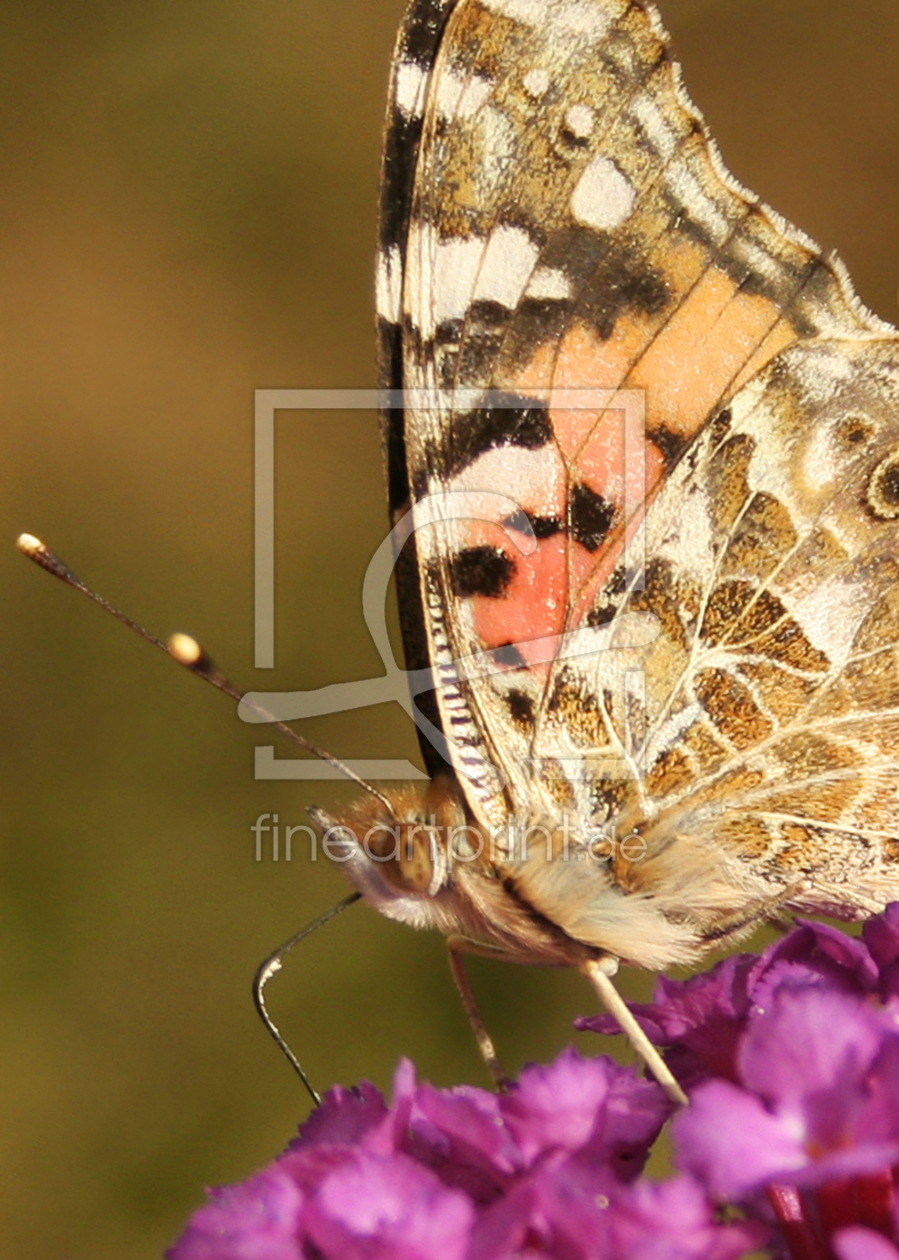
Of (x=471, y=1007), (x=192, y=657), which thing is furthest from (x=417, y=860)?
(x=192, y=657)

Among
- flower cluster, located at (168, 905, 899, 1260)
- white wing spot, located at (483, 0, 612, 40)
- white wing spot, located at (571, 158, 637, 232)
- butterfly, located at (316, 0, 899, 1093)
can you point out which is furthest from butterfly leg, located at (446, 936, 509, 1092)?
white wing spot, located at (483, 0, 612, 40)

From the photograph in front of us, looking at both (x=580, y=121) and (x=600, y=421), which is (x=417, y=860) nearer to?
(x=600, y=421)

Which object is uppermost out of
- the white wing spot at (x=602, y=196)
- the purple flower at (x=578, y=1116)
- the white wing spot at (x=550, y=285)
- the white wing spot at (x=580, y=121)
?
the white wing spot at (x=580, y=121)

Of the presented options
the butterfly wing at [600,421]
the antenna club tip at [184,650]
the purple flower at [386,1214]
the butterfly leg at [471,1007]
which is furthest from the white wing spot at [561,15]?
the purple flower at [386,1214]

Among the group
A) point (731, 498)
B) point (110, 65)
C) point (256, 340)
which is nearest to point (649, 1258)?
point (731, 498)

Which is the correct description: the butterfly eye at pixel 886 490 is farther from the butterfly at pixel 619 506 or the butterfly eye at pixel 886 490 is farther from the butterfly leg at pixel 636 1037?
the butterfly leg at pixel 636 1037

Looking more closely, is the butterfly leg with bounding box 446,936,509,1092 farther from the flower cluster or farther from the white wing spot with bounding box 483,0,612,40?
the white wing spot with bounding box 483,0,612,40

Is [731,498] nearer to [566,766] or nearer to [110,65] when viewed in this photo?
[566,766]
